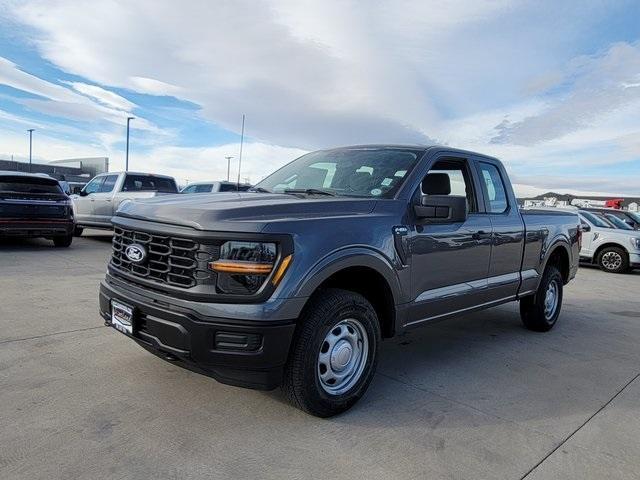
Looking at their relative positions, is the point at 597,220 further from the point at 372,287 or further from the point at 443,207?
the point at 372,287

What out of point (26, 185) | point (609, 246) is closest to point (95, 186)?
point (26, 185)

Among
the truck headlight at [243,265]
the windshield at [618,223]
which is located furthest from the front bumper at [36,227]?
the windshield at [618,223]

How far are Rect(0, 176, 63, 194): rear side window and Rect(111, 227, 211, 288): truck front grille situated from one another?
8029mm

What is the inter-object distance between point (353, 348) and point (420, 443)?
0.73 m

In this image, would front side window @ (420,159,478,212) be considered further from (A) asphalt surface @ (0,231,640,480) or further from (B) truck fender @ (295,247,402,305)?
(A) asphalt surface @ (0,231,640,480)

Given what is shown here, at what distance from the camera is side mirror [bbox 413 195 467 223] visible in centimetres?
357

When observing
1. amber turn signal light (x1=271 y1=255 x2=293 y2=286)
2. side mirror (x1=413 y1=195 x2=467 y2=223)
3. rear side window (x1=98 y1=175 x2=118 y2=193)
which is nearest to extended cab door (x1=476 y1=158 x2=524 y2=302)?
side mirror (x1=413 y1=195 x2=467 y2=223)

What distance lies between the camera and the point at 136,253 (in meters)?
3.31

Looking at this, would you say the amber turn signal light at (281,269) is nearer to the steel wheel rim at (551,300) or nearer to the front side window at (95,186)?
the steel wheel rim at (551,300)

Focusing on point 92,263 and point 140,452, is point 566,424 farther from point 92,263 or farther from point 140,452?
point 92,263

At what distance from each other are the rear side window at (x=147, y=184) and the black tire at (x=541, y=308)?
29.0 feet

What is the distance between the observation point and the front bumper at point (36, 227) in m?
9.77

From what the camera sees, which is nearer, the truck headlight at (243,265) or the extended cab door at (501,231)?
the truck headlight at (243,265)

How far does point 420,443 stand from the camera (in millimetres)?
3051
